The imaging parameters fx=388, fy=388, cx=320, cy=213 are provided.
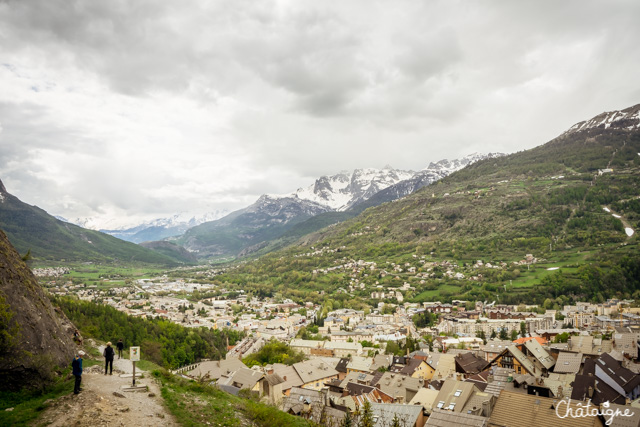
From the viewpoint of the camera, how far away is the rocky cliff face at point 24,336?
15852 mm

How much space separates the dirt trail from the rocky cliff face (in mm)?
1829

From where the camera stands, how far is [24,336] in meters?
16.9

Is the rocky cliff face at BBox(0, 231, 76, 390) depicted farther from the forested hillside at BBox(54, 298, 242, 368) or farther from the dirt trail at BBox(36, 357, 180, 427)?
the forested hillside at BBox(54, 298, 242, 368)

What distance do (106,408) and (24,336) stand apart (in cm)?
501

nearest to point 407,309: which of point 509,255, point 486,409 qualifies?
point 509,255

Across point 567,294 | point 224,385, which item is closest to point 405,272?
point 567,294

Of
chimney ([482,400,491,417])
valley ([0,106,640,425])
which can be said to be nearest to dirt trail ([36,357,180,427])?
valley ([0,106,640,425])

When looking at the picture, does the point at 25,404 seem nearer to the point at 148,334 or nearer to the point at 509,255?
the point at 148,334

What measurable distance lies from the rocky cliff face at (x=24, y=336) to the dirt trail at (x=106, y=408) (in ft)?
6.00

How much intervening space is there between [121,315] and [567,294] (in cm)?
11257

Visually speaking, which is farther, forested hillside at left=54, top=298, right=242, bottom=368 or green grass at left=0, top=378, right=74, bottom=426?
forested hillside at left=54, top=298, right=242, bottom=368

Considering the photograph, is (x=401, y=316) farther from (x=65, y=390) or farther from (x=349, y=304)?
(x=65, y=390)

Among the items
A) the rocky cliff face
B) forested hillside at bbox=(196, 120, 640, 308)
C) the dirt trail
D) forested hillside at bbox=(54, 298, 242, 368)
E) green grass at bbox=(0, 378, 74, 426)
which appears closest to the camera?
green grass at bbox=(0, 378, 74, 426)

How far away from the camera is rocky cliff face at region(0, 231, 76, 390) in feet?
52.0
